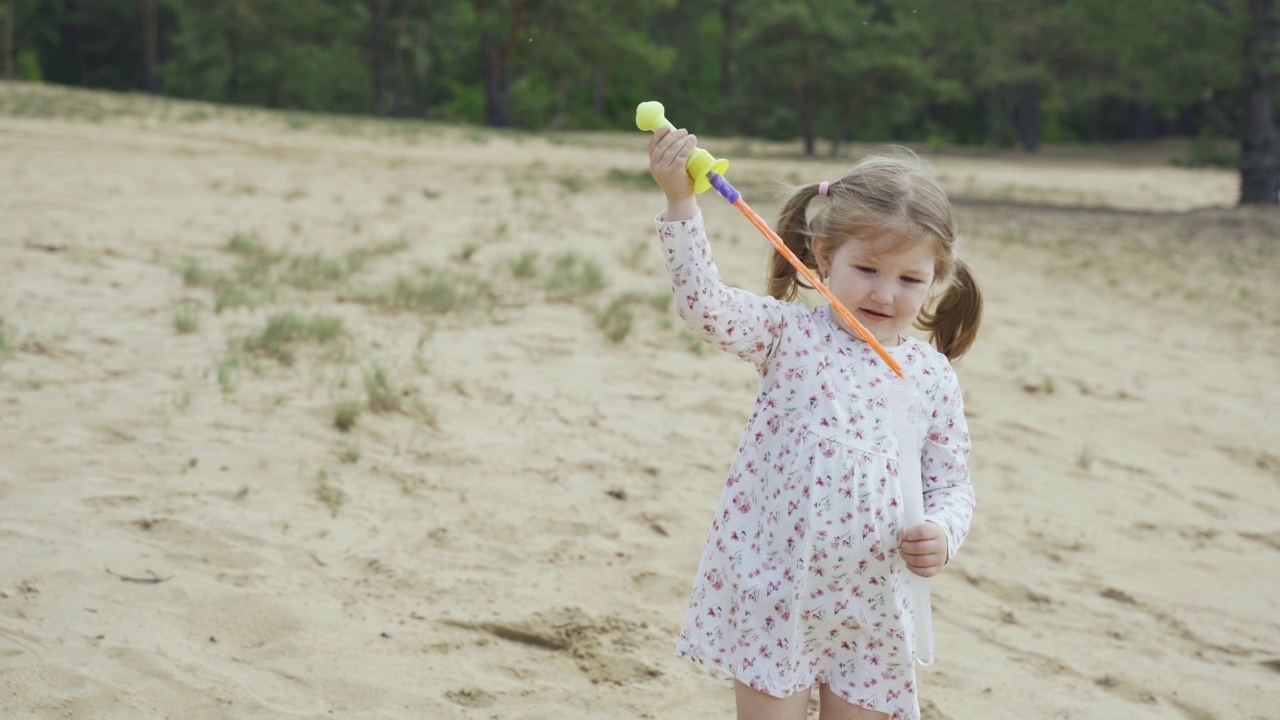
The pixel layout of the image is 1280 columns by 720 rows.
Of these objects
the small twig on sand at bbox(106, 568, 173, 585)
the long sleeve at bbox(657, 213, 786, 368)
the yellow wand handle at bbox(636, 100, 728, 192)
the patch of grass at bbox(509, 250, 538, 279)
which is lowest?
the small twig on sand at bbox(106, 568, 173, 585)

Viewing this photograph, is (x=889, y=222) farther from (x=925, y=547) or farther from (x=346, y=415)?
(x=346, y=415)

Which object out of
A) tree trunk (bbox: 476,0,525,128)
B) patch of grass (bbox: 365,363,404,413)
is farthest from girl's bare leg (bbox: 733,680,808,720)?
tree trunk (bbox: 476,0,525,128)

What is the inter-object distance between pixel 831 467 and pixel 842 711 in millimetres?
474

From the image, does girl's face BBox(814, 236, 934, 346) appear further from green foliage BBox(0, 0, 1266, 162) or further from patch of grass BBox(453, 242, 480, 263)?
green foliage BBox(0, 0, 1266, 162)

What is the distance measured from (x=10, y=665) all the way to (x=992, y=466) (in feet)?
11.9

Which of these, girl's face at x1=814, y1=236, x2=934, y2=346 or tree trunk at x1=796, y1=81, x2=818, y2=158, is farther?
tree trunk at x1=796, y1=81, x2=818, y2=158

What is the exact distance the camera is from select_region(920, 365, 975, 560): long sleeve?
7.26ft

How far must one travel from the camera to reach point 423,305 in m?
5.86

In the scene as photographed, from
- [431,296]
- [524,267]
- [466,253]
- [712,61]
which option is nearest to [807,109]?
[712,61]

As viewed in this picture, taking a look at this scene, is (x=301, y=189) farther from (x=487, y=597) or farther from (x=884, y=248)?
(x=884, y=248)

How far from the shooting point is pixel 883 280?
218 centimetres

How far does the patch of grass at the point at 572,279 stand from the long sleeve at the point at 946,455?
423cm

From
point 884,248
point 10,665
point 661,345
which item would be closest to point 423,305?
point 661,345

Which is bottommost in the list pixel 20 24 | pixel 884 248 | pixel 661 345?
pixel 661 345
